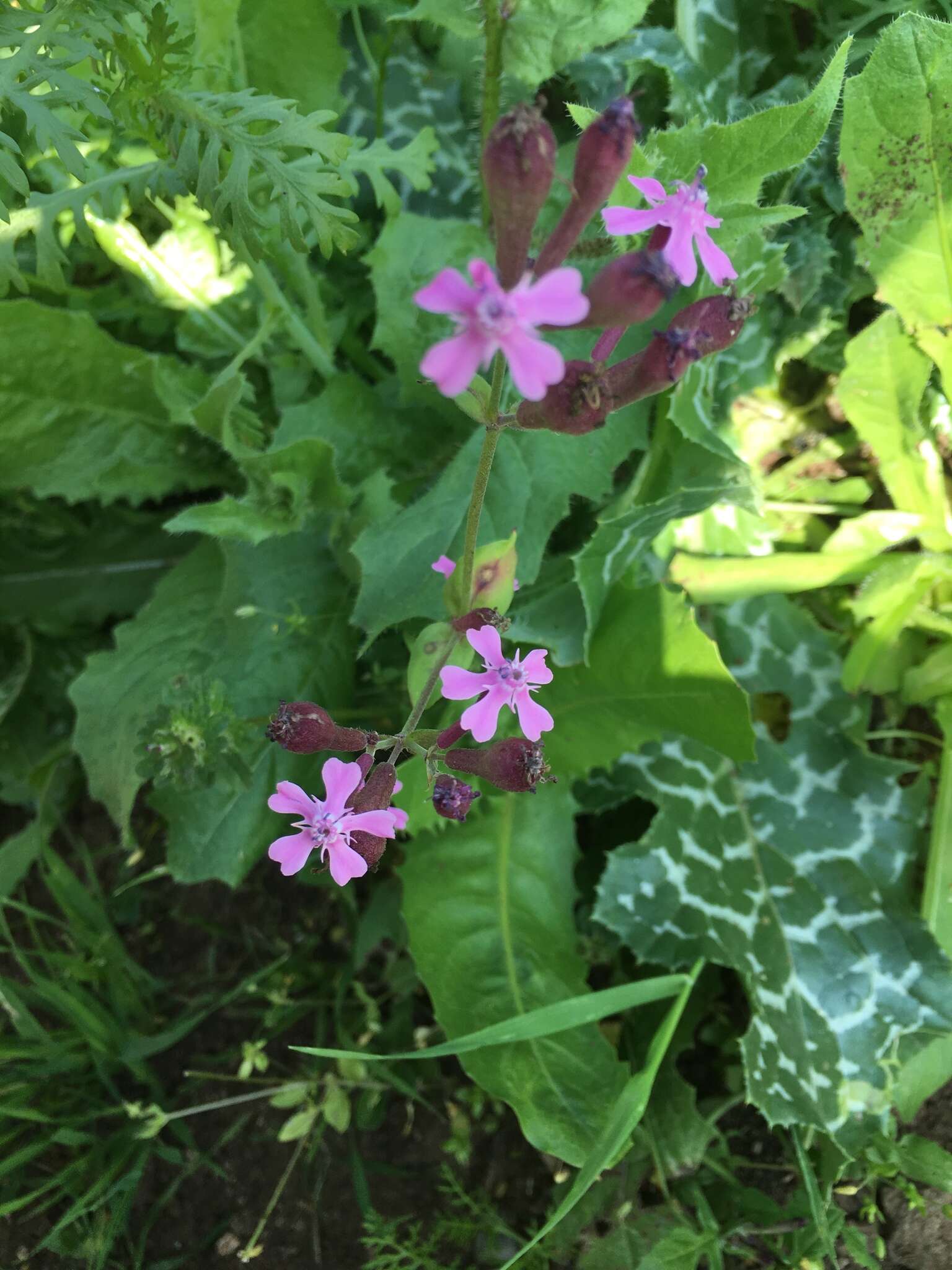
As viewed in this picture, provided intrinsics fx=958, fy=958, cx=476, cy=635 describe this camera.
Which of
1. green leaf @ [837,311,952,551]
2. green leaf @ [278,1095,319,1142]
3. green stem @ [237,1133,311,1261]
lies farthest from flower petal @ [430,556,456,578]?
green stem @ [237,1133,311,1261]

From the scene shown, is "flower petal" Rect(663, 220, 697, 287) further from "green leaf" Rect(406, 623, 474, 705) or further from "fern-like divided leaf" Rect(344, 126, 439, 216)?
"fern-like divided leaf" Rect(344, 126, 439, 216)

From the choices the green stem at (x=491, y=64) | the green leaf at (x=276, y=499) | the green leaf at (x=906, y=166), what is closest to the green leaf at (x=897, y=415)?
the green leaf at (x=906, y=166)

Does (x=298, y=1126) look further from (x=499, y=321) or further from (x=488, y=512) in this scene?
(x=499, y=321)

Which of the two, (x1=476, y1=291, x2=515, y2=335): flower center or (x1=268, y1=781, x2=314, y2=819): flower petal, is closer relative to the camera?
(x1=476, y1=291, x2=515, y2=335): flower center

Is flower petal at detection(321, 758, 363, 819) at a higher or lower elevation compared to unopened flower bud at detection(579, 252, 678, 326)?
lower

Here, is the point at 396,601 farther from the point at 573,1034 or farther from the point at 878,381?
the point at 878,381

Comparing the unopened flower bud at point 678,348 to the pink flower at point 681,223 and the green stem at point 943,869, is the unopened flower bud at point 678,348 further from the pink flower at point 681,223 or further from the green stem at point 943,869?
the green stem at point 943,869

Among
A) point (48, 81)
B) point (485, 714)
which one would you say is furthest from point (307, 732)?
point (48, 81)
